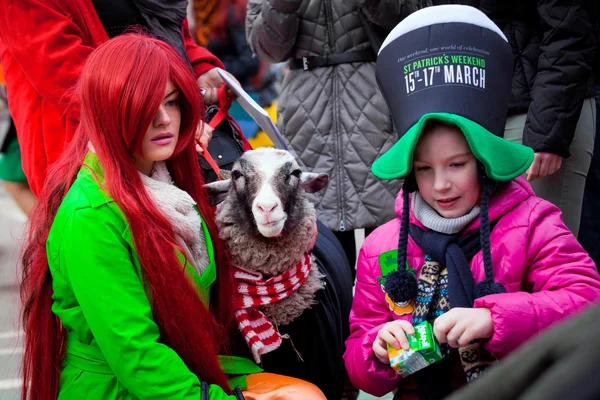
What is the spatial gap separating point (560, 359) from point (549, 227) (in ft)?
4.16

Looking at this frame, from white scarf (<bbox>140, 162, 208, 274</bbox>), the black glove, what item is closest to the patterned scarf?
the black glove

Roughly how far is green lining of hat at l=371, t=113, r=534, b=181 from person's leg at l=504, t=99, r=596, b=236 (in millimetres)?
990

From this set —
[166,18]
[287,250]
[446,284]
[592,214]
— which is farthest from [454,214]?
[592,214]

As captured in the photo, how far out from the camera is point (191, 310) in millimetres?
1999

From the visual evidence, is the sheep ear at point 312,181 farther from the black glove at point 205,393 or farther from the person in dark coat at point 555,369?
the person in dark coat at point 555,369

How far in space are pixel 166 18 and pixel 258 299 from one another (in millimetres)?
1103

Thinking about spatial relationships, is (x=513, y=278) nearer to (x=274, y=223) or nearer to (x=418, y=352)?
(x=418, y=352)

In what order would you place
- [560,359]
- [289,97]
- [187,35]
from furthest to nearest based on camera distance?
1. [289,97]
2. [187,35]
3. [560,359]

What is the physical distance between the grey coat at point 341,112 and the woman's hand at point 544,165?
636 millimetres

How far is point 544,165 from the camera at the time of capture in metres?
2.73

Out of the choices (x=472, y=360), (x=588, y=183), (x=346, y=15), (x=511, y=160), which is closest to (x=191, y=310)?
(x=472, y=360)

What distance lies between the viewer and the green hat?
76.1 inches

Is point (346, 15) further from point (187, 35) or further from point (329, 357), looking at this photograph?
point (329, 357)

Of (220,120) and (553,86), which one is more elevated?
(553,86)
